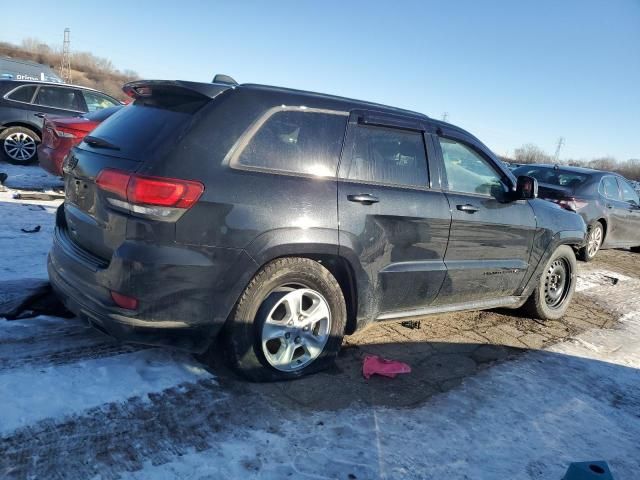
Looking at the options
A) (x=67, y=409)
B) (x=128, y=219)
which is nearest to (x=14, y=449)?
(x=67, y=409)

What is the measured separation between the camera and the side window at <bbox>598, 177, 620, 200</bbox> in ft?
29.9

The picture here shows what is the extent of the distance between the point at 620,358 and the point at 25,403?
183 inches

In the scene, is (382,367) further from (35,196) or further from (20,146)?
(20,146)

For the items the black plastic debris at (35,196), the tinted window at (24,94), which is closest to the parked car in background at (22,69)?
the tinted window at (24,94)

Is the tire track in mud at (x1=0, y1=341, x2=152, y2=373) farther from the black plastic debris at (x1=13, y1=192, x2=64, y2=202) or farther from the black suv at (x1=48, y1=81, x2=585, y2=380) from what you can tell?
the black plastic debris at (x1=13, y1=192, x2=64, y2=202)

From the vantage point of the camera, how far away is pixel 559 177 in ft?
29.4

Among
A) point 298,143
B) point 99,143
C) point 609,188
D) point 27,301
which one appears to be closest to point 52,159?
point 27,301

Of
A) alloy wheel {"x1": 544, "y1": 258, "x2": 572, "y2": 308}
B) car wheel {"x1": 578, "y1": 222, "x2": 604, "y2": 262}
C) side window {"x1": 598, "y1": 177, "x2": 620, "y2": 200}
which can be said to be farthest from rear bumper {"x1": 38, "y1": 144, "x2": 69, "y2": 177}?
side window {"x1": 598, "y1": 177, "x2": 620, "y2": 200}

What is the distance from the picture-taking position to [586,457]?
2.93m

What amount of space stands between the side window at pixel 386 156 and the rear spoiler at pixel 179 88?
92 centimetres

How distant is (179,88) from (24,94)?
813 centimetres

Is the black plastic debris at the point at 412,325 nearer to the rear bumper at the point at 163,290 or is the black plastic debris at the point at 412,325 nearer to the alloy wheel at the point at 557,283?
the alloy wheel at the point at 557,283

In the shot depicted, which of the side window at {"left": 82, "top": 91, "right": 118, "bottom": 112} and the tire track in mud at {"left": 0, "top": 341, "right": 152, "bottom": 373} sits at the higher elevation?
the side window at {"left": 82, "top": 91, "right": 118, "bottom": 112}

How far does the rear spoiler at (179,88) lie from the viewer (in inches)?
118
